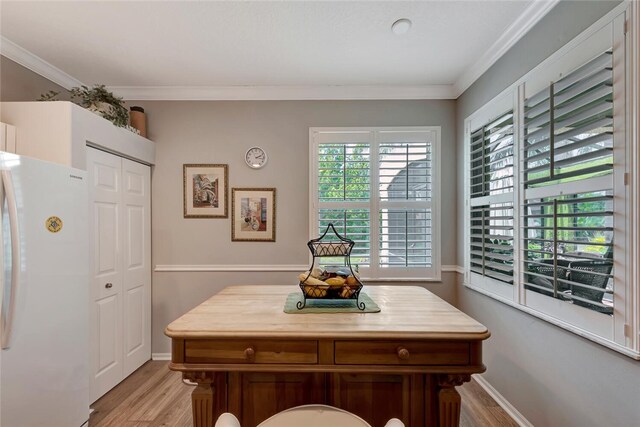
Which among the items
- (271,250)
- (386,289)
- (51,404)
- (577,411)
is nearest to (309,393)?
(386,289)

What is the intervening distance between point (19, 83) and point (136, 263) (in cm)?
171

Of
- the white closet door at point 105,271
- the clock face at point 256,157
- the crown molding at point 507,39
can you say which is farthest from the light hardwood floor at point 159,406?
the crown molding at point 507,39

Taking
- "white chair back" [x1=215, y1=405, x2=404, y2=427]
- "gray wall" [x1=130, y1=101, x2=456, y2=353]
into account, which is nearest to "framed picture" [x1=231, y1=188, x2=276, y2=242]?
"gray wall" [x1=130, y1=101, x2=456, y2=353]

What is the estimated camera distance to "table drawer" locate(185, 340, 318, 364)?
4.01 feet

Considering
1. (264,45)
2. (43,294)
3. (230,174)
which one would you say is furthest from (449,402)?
(230,174)

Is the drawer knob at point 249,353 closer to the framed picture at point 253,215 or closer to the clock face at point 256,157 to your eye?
the framed picture at point 253,215

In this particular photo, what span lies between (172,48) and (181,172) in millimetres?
1194

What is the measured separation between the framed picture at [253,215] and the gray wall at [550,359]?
6.85 feet

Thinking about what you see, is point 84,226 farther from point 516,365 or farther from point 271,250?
point 516,365

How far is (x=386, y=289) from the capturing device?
6.36ft

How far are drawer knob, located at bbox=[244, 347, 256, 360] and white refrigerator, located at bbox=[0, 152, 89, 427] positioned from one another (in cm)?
126

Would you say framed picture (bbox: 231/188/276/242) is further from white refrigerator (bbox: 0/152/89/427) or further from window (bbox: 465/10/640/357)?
window (bbox: 465/10/640/357)

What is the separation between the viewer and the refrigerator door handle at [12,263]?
1442mm

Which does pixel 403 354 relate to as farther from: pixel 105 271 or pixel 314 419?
pixel 105 271
